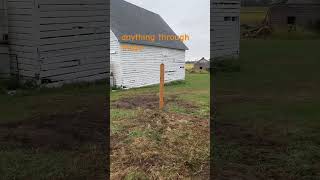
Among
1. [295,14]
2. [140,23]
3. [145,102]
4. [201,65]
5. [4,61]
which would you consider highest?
[295,14]

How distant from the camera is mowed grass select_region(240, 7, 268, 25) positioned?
1337 inches

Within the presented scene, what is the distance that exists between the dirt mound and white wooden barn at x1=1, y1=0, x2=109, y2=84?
3.77 meters

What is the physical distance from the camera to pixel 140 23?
40.4 ft

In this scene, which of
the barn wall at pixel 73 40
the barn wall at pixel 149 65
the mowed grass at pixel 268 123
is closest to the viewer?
the mowed grass at pixel 268 123

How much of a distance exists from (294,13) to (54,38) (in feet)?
86.5

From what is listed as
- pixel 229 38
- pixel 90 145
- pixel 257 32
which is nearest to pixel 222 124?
pixel 90 145

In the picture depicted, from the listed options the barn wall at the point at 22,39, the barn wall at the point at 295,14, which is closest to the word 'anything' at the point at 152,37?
the barn wall at the point at 22,39

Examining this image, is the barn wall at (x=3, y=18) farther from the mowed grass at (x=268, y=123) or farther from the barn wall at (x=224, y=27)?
the barn wall at (x=224, y=27)

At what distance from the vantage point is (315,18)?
34688mm

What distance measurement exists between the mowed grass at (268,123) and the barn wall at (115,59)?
3.16 meters

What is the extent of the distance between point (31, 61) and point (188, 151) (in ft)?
25.7

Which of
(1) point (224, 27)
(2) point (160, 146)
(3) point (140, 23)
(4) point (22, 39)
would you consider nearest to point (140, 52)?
(3) point (140, 23)

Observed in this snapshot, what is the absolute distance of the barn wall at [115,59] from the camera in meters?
14.0

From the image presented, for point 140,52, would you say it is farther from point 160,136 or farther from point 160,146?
point 160,146
